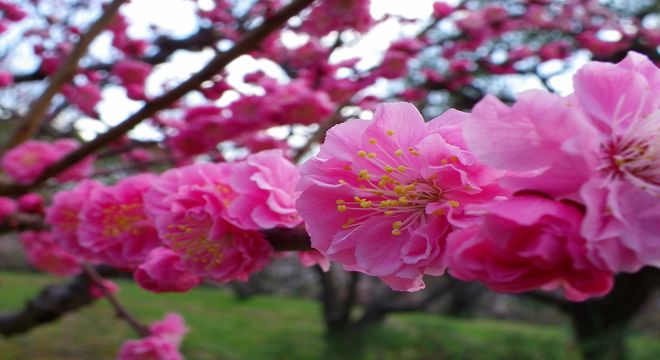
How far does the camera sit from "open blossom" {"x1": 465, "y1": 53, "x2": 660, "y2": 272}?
0.43m

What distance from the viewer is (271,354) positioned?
4.77 metres

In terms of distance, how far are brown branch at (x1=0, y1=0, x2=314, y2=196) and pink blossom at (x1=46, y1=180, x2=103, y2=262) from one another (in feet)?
0.44

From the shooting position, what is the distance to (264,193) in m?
0.80

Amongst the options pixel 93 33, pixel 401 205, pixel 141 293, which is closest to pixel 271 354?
pixel 93 33

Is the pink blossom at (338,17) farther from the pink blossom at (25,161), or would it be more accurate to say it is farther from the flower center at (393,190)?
the flower center at (393,190)

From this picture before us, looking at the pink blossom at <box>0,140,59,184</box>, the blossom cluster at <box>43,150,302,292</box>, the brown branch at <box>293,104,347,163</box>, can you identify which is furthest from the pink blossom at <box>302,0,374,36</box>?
the blossom cluster at <box>43,150,302,292</box>

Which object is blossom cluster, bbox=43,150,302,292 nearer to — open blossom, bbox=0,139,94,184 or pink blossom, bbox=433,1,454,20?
open blossom, bbox=0,139,94,184

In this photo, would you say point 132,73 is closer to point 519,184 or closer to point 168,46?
point 168,46

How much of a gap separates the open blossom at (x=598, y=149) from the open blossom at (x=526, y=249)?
0.02m

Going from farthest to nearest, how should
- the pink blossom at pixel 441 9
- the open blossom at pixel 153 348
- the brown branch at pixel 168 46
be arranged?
the pink blossom at pixel 441 9, the brown branch at pixel 168 46, the open blossom at pixel 153 348


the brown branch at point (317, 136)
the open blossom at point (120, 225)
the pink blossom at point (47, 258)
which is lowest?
the pink blossom at point (47, 258)

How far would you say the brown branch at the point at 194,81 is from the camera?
3.86ft

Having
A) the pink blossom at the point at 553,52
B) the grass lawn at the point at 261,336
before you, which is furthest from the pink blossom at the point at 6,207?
the grass lawn at the point at 261,336

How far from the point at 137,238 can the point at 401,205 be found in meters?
0.64
